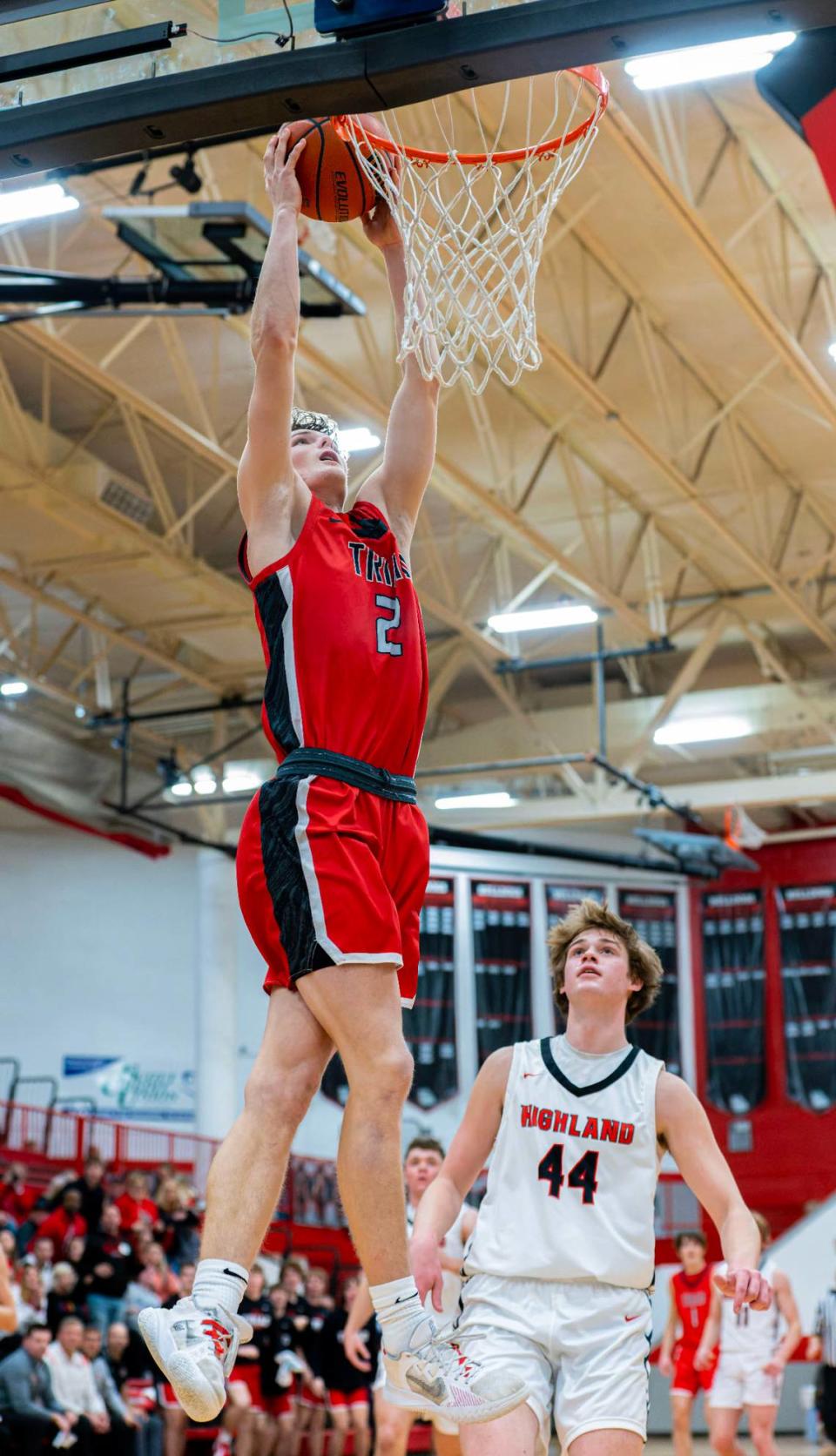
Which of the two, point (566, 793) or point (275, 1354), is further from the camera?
point (566, 793)

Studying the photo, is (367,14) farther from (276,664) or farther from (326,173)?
(276,664)

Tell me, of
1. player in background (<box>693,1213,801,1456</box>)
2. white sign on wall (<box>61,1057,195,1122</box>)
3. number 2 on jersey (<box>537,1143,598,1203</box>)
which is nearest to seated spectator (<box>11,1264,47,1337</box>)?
player in background (<box>693,1213,801,1456</box>)

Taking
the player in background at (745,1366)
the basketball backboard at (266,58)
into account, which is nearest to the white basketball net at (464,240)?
the basketball backboard at (266,58)

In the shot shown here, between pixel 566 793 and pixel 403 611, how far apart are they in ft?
65.4

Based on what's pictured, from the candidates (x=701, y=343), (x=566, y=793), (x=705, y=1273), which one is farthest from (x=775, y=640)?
(x=705, y=1273)

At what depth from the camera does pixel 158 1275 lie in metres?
15.2

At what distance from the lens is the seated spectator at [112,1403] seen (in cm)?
1315

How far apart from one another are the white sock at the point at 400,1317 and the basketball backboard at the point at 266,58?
2.75 meters

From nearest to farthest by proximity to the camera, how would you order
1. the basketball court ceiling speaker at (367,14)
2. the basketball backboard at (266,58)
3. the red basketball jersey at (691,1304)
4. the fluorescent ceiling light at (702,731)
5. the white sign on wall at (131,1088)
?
1. the basketball backboard at (266,58)
2. the basketball court ceiling speaker at (367,14)
3. the red basketball jersey at (691,1304)
4. the fluorescent ceiling light at (702,731)
5. the white sign on wall at (131,1088)

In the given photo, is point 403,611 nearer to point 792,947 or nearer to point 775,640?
point 775,640

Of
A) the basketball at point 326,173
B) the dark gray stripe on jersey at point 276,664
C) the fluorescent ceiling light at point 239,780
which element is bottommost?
the dark gray stripe on jersey at point 276,664

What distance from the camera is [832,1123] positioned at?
2367 cm

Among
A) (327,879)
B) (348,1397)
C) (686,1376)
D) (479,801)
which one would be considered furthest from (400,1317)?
(479,801)

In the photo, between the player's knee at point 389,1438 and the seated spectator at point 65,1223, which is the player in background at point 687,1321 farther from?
the seated spectator at point 65,1223
